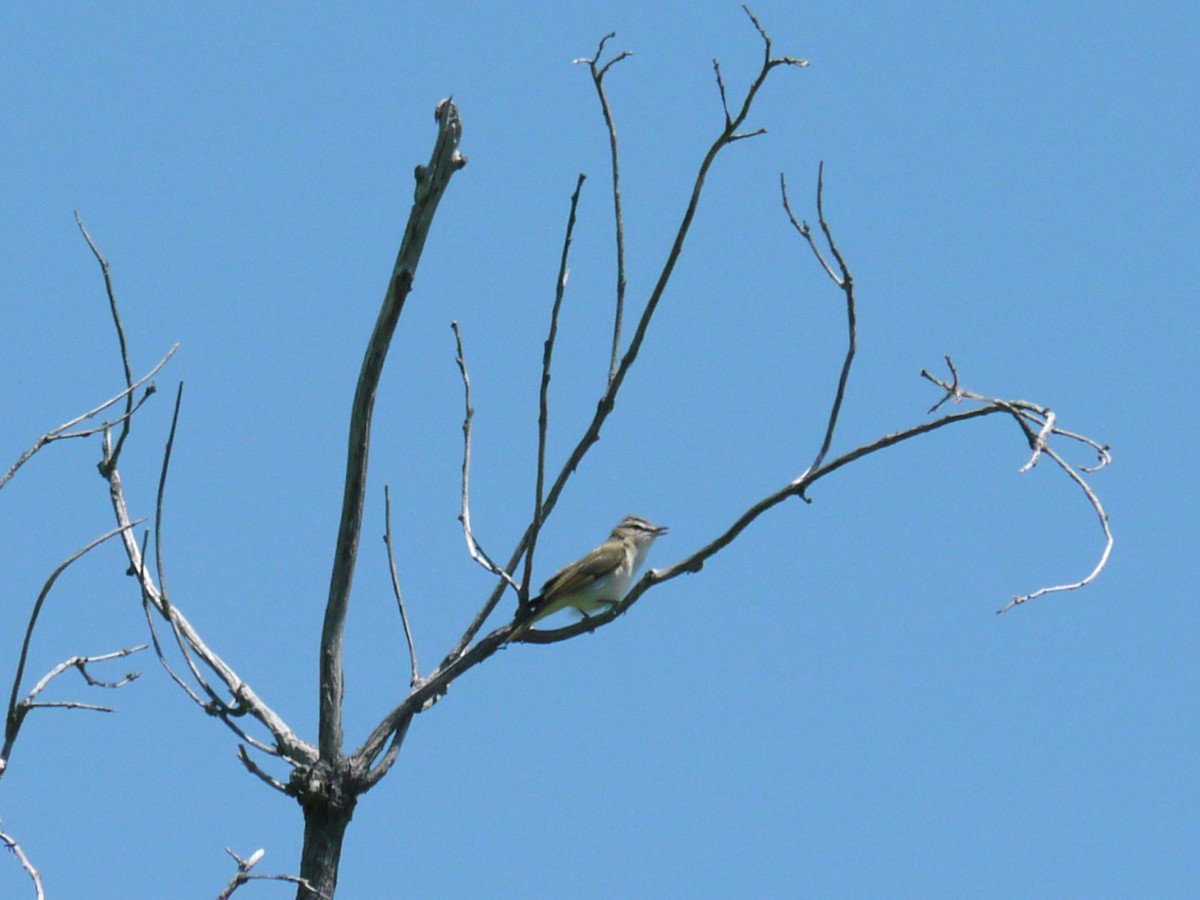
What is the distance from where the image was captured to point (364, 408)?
193 inches

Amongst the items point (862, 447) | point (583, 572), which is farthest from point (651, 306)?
point (583, 572)

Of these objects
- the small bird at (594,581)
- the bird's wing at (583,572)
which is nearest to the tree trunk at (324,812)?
the small bird at (594,581)

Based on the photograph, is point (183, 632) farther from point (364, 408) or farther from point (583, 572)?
point (583, 572)

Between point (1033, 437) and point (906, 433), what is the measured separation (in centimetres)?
42

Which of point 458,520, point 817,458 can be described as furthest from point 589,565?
point 817,458

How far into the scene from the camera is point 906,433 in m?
5.00

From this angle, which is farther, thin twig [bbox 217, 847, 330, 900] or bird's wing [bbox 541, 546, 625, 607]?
bird's wing [bbox 541, 546, 625, 607]

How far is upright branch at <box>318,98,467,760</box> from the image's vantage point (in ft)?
15.8

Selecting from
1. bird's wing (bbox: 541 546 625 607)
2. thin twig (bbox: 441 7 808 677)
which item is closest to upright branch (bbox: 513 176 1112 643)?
thin twig (bbox: 441 7 808 677)

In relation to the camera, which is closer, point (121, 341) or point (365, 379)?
point (365, 379)

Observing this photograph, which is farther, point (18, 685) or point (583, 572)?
point (583, 572)

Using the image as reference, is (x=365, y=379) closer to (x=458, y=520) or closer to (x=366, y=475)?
(x=366, y=475)

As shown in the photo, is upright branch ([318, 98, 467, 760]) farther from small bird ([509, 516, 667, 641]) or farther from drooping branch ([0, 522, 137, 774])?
small bird ([509, 516, 667, 641])

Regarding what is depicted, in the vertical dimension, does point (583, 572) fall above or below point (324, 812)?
above
